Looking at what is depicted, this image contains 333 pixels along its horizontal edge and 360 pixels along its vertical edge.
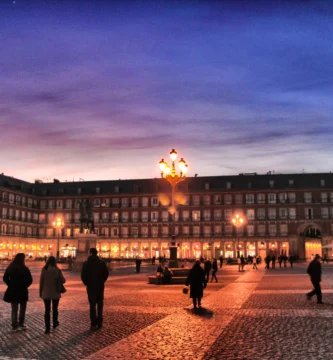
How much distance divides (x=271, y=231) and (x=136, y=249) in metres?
26.5

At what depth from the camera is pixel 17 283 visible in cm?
1032

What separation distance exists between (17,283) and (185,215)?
86.2 metres

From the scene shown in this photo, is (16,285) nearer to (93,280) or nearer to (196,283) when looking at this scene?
(93,280)

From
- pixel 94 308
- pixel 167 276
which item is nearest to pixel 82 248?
pixel 167 276

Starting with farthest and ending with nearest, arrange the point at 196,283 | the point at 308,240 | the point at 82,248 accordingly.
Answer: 1. the point at 308,240
2. the point at 82,248
3. the point at 196,283

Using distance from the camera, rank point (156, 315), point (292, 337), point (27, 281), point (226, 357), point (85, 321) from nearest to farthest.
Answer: point (226, 357), point (292, 337), point (27, 281), point (85, 321), point (156, 315)

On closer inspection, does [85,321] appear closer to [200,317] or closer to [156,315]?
[156,315]

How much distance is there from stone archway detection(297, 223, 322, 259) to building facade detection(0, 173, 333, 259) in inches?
7.6

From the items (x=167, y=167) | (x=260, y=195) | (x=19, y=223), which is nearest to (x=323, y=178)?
(x=260, y=195)

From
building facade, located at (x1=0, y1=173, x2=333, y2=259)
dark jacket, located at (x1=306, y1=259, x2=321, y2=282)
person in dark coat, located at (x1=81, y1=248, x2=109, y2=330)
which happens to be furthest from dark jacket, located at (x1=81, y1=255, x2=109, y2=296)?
building facade, located at (x1=0, y1=173, x2=333, y2=259)

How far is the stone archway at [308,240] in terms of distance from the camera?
90.4 metres

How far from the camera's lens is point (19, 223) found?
311 ft

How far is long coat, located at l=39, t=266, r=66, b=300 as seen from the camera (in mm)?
10414

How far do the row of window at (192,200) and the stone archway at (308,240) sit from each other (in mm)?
5038
